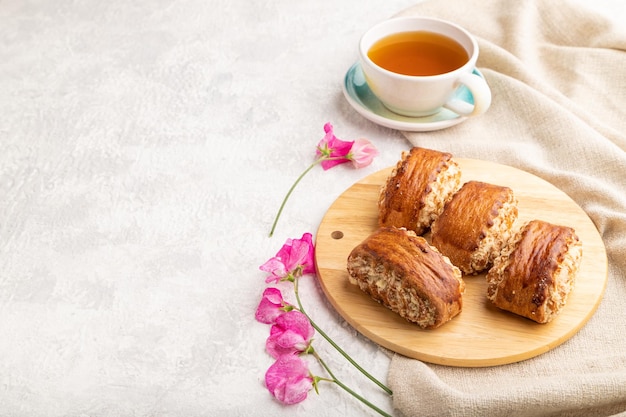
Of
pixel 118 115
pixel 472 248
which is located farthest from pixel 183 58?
pixel 472 248

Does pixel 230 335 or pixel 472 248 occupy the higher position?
pixel 472 248

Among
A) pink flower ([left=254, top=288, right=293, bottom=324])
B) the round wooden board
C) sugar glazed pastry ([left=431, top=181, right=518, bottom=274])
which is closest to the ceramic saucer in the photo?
the round wooden board

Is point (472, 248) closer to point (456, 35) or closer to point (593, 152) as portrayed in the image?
point (593, 152)

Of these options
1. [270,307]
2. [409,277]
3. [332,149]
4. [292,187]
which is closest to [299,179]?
[292,187]

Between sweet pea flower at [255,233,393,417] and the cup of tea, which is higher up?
the cup of tea

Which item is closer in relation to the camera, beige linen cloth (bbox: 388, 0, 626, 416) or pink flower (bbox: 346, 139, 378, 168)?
beige linen cloth (bbox: 388, 0, 626, 416)

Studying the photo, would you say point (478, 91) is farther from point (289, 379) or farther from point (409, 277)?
point (289, 379)

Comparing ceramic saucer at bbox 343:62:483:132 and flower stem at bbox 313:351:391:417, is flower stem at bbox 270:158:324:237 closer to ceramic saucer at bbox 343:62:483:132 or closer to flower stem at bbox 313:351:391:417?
ceramic saucer at bbox 343:62:483:132

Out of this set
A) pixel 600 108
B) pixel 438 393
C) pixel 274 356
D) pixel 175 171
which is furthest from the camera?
pixel 600 108
